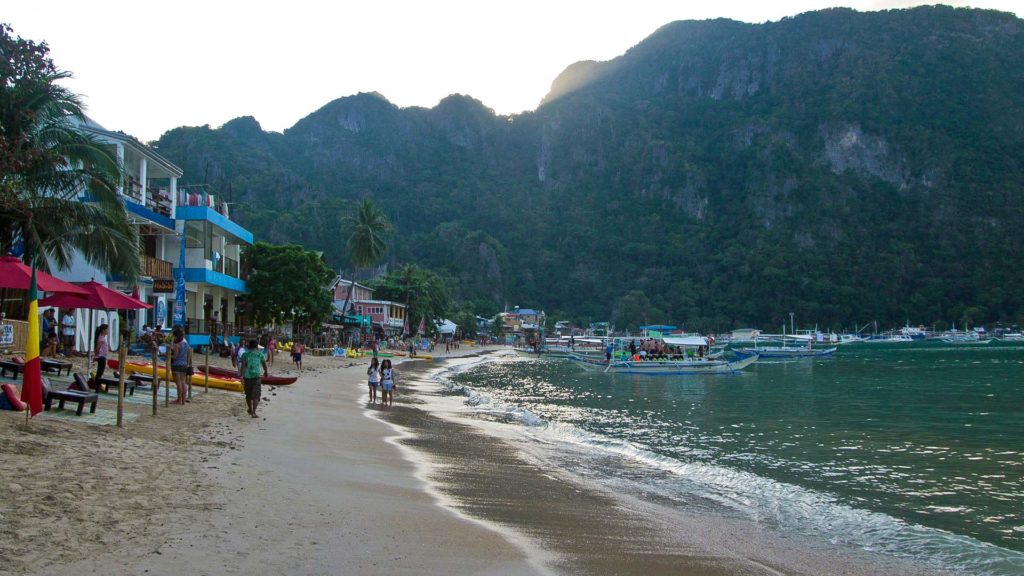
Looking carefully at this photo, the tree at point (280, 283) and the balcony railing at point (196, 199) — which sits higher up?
the balcony railing at point (196, 199)

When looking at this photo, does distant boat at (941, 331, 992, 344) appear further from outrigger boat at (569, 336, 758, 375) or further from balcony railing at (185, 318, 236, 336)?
balcony railing at (185, 318, 236, 336)

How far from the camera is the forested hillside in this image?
5359 inches

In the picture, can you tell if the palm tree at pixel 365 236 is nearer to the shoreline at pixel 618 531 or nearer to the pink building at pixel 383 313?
the pink building at pixel 383 313

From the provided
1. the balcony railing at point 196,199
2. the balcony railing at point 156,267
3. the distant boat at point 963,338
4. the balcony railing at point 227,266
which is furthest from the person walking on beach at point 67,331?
the distant boat at point 963,338

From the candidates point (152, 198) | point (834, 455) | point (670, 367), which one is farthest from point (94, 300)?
point (670, 367)

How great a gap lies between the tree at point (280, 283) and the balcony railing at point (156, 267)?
982 centimetres

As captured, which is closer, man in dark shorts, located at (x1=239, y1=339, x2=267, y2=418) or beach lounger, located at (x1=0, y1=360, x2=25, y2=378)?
beach lounger, located at (x1=0, y1=360, x2=25, y2=378)

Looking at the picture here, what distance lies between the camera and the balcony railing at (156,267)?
27.9 metres

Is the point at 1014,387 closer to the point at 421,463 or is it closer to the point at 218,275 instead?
the point at 421,463

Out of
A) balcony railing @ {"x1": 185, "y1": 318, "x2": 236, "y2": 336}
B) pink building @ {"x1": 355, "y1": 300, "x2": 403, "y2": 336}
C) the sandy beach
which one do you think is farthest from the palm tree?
the sandy beach

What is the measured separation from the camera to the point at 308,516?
6.33 meters

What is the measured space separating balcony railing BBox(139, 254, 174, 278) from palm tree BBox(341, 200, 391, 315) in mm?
33338

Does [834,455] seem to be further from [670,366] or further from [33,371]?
[670,366]

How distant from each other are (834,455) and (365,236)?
54595 mm
